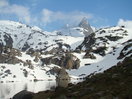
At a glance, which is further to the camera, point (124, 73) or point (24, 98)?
point (24, 98)

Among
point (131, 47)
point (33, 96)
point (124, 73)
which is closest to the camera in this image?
point (124, 73)

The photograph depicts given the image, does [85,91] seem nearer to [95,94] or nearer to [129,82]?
[95,94]

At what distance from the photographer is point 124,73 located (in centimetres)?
3484

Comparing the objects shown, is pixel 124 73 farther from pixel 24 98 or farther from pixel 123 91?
pixel 24 98

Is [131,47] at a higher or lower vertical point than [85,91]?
higher

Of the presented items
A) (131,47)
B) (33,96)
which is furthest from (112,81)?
(131,47)

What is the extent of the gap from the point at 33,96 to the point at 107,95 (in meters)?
17.6

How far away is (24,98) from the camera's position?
4069 cm

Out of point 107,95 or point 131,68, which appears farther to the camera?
point 131,68

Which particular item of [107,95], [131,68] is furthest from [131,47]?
[107,95]

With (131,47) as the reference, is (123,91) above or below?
below

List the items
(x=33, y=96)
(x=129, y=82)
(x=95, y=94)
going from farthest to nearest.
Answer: (x=33, y=96) < (x=129, y=82) < (x=95, y=94)

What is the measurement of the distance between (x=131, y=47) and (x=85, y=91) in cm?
17543

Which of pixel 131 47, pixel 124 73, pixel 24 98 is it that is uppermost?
pixel 131 47
